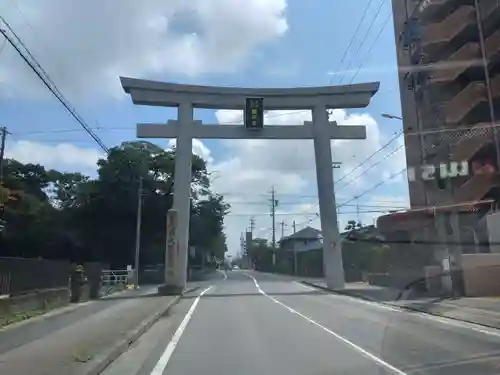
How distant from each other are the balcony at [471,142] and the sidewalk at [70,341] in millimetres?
22262

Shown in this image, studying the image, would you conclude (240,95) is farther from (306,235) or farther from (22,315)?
(306,235)

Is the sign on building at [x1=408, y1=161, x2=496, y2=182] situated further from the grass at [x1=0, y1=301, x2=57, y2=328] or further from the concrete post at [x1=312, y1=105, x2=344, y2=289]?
the grass at [x1=0, y1=301, x2=57, y2=328]

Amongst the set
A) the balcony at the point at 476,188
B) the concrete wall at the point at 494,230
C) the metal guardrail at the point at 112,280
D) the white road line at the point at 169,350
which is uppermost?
the balcony at the point at 476,188

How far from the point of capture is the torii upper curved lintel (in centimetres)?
4050

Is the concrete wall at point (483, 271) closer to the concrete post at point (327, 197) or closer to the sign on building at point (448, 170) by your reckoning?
the sign on building at point (448, 170)

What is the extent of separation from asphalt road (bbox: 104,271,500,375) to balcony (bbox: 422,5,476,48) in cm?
2521

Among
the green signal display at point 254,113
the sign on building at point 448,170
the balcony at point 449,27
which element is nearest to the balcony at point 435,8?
the balcony at point 449,27

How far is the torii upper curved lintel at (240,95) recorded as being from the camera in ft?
133

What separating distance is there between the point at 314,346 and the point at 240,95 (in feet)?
96.4

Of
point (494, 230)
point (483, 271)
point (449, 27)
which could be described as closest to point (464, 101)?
point (449, 27)

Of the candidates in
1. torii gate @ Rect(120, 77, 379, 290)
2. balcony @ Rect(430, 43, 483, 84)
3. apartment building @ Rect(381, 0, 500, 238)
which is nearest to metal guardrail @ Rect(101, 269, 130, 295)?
torii gate @ Rect(120, 77, 379, 290)

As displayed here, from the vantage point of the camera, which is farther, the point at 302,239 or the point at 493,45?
the point at 302,239

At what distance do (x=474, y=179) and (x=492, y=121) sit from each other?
374cm

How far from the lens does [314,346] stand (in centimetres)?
1329
